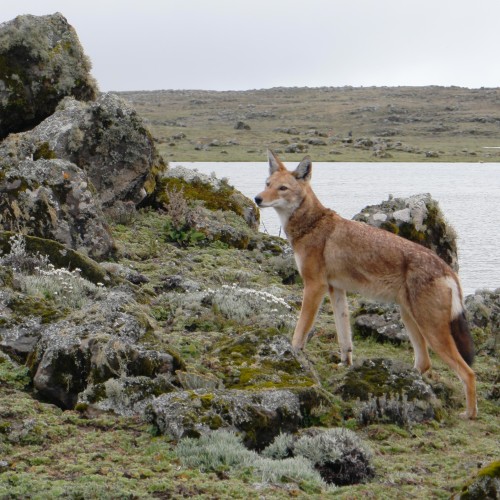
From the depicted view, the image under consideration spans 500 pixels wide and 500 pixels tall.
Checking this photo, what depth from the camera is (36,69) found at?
1596 cm

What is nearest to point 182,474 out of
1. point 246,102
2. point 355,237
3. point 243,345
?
point 243,345

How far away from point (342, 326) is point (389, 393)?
1.87m

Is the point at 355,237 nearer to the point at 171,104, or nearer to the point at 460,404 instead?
the point at 460,404

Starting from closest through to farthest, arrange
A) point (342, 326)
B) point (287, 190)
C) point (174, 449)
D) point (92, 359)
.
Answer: point (174, 449) < point (92, 359) < point (342, 326) < point (287, 190)

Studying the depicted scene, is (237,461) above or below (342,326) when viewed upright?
below

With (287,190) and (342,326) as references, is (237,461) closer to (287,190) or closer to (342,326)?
(342,326)

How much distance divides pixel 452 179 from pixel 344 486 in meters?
30.4

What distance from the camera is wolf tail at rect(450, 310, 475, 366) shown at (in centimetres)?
890

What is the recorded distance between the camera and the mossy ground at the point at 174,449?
5656 mm

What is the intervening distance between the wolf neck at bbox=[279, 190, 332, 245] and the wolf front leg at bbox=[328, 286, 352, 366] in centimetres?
84

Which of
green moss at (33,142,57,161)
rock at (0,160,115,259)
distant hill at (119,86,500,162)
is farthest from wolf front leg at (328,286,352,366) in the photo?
distant hill at (119,86,500,162)

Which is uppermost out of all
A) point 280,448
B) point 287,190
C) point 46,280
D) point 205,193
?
point 287,190

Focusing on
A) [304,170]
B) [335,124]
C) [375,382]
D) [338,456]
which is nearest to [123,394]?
[338,456]

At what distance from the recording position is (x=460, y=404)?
29.0 ft
